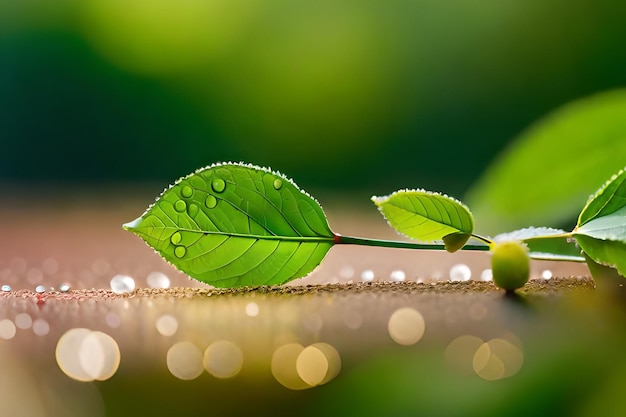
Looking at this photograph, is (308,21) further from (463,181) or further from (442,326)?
(442,326)

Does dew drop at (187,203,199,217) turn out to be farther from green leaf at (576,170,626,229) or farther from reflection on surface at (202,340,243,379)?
green leaf at (576,170,626,229)

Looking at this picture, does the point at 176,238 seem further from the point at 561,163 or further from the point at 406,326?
the point at 561,163

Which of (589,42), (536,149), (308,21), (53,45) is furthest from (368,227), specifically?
(53,45)

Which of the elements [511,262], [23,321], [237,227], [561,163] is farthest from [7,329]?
[561,163]

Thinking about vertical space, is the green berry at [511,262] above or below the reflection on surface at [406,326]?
above

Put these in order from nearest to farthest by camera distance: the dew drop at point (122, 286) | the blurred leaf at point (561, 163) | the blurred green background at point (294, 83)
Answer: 1. the dew drop at point (122, 286)
2. the blurred leaf at point (561, 163)
3. the blurred green background at point (294, 83)

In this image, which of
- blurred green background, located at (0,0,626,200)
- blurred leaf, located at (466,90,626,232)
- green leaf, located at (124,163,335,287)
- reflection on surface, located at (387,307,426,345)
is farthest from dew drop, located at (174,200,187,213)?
blurred green background, located at (0,0,626,200)

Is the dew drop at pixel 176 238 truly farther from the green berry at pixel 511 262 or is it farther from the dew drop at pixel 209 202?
the green berry at pixel 511 262

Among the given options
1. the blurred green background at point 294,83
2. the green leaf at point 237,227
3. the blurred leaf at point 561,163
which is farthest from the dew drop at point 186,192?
the blurred green background at point 294,83
